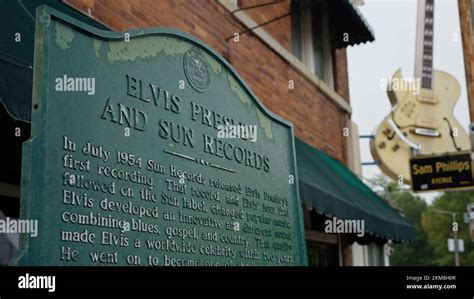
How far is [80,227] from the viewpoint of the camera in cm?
291

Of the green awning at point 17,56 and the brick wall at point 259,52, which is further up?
the brick wall at point 259,52

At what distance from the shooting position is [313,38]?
1109cm

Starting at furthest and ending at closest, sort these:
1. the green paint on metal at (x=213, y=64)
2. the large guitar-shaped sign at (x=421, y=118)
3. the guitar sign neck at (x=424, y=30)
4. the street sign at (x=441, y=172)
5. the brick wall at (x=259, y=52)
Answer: the large guitar-shaped sign at (x=421, y=118)
the guitar sign neck at (x=424, y=30)
the street sign at (x=441, y=172)
the brick wall at (x=259, y=52)
the green paint on metal at (x=213, y=64)

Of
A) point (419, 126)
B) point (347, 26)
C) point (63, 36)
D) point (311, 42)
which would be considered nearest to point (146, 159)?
point (63, 36)

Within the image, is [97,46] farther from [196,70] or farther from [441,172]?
[441,172]

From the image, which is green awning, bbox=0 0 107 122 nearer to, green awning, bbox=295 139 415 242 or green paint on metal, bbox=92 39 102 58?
green paint on metal, bbox=92 39 102 58

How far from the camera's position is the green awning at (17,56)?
3.65m

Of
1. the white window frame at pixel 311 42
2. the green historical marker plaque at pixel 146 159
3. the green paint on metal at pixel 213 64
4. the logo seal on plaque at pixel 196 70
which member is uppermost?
the white window frame at pixel 311 42

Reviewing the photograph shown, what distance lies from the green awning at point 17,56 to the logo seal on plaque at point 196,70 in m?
0.98

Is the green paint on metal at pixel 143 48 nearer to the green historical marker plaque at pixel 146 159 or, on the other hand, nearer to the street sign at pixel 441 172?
the green historical marker plaque at pixel 146 159

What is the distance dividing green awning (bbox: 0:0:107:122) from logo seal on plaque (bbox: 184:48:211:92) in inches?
38.6

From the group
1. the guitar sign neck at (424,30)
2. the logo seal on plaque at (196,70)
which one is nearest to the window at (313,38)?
the guitar sign neck at (424,30)
